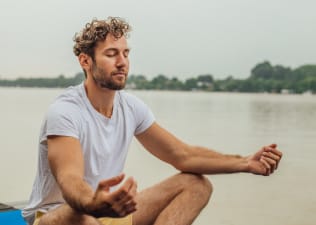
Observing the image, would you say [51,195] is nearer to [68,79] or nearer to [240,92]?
[68,79]

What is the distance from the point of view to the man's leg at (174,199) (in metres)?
1.74

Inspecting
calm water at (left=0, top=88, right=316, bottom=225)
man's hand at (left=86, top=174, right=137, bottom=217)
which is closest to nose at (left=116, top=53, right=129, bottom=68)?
man's hand at (left=86, top=174, right=137, bottom=217)

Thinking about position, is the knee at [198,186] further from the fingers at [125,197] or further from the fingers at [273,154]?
the fingers at [125,197]

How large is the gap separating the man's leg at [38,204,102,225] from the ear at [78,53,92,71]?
1.27 feet

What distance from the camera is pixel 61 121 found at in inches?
60.2

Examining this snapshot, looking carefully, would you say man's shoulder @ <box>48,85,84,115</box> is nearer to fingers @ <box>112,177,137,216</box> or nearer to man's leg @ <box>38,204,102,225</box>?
man's leg @ <box>38,204,102,225</box>

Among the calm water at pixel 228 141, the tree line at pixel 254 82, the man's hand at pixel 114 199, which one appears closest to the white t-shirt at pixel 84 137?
the man's hand at pixel 114 199

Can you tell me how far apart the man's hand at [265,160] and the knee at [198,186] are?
0.13 meters

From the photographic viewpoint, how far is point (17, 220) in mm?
2314

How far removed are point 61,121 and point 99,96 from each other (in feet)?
0.54

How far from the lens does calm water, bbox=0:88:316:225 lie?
11.5 feet

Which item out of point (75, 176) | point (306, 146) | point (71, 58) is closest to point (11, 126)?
point (71, 58)

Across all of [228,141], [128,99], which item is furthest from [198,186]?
[228,141]

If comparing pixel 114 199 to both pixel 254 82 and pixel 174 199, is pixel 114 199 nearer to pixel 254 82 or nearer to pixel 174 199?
pixel 174 199
